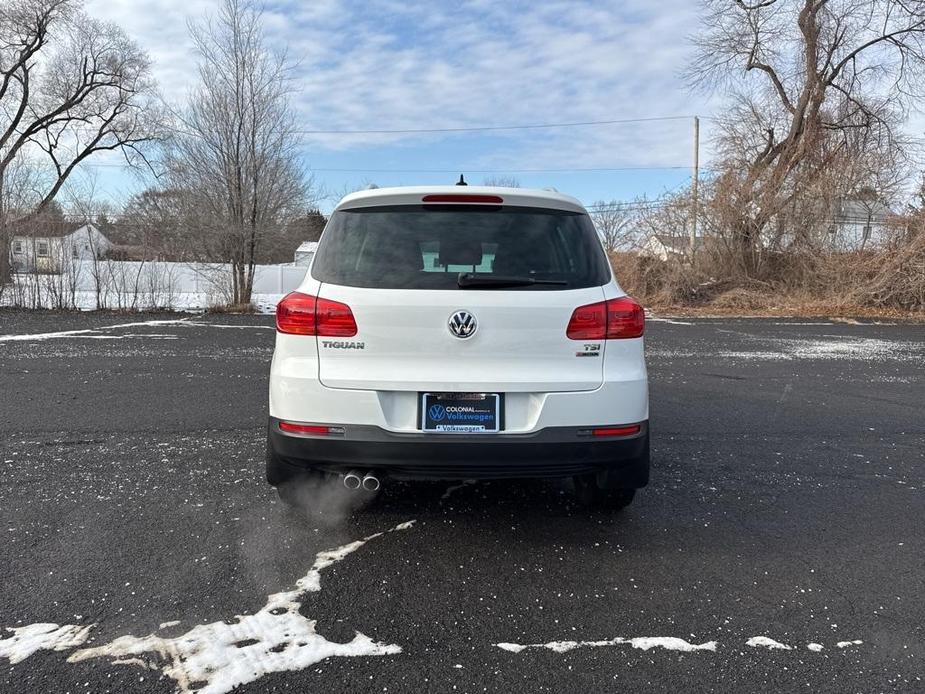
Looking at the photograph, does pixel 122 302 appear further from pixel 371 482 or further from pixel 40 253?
pixel 371 482

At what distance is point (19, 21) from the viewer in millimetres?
27469

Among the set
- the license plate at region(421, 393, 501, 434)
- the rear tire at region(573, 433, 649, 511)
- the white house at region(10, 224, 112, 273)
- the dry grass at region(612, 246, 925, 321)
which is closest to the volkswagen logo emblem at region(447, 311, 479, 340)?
the license plate at region(421, 393, 501, 434)

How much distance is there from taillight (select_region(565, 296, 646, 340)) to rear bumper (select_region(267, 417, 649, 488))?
17.2 inches

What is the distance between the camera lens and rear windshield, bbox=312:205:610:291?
2.81 metres

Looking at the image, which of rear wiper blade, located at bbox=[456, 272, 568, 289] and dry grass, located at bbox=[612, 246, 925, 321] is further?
dry grass, located at bbox=[612, 246, 925, 321]

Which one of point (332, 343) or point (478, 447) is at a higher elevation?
point (332, 343)

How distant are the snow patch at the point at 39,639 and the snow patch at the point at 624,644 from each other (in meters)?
1.55

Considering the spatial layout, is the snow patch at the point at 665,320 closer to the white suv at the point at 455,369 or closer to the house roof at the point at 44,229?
the white suv at the point at 455,369

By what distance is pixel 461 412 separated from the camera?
108 inches

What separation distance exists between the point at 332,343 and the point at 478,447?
0.80 m

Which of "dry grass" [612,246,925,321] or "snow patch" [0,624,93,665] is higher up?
"dry grass" [612,246,925,321]

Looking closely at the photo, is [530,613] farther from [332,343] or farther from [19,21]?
[19,21]

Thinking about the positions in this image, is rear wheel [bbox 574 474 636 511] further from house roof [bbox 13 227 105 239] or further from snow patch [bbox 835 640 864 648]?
house roof [bbox 13 227 105 239]

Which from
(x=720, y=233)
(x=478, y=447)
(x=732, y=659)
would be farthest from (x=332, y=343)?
(x=720, y=233)
